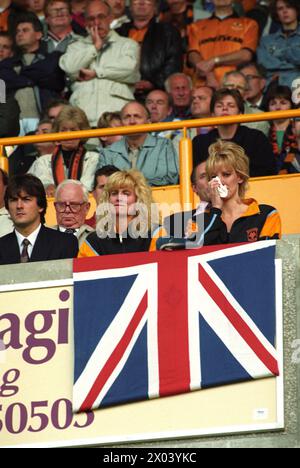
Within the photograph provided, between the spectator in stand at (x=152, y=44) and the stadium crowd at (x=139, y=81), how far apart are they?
11mm

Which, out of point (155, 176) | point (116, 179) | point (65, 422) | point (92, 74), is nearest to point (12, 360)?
point (65, 422)

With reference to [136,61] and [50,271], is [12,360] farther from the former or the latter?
[136,61]

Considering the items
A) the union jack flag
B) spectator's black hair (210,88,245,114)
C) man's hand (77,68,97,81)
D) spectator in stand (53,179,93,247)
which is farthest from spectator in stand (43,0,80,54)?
the union jack flag

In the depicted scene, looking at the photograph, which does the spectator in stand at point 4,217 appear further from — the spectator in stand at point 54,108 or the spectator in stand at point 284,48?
the spectator in stand at point 284,48

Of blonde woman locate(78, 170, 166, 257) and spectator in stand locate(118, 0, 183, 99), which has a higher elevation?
spectator in stand locate(118, 0, 183, 99)

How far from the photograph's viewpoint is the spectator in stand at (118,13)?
18984 mm

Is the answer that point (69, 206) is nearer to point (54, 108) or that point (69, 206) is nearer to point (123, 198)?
point (123, 198)

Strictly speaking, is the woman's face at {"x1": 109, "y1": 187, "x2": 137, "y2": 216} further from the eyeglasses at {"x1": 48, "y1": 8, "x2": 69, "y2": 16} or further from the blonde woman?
the eyeglasses at {"x1": 48, "y1": 8, "x2": 69, "y2": 16}

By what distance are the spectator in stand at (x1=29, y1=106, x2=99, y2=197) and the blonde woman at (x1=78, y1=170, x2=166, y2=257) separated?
8.12 ft

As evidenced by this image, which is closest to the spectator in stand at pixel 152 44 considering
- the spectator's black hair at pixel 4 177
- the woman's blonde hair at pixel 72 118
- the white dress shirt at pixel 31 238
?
the woman's blonde hair at pixel 72 118

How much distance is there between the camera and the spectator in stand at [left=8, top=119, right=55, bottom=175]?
16344 mm

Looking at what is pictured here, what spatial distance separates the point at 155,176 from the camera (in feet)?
50.1

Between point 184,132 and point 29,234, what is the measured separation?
174 cm

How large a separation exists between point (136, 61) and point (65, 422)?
19.3ft
